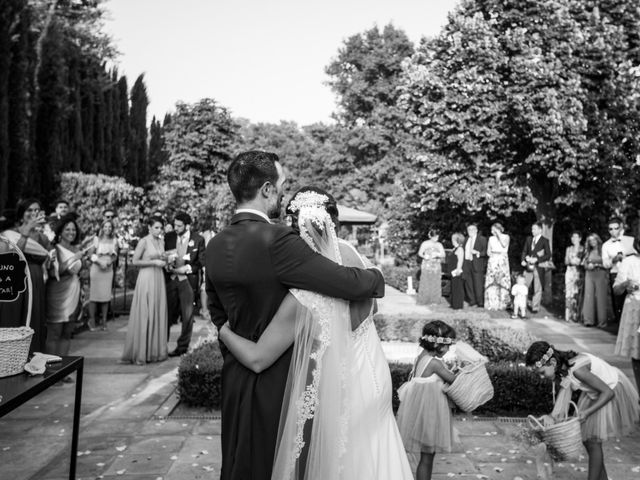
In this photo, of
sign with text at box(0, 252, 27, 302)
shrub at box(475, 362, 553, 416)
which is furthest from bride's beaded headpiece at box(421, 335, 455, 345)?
sign with text at box(0, 252, 27, 302)

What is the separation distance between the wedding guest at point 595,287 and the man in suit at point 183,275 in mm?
8389

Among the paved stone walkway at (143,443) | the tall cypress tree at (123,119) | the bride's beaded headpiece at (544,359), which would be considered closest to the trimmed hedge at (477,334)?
the paved stone walkway at (143,443)

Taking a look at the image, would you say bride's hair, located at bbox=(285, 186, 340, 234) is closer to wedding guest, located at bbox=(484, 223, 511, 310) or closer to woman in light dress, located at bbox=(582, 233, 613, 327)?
woman in light dress, located at bbox=(582, 233, 613, 327)

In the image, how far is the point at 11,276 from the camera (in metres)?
3.20

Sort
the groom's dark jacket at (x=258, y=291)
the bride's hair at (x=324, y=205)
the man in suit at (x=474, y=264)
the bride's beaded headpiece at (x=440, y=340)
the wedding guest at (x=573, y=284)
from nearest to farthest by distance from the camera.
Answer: the groom's dark jacket at (x=258, y=291) → the bride's hair at (x=324, y=205) → the bride's beaded headpiece at (x=440, y=340) → the wedding guest at (x=573, y=284) → the man in suit at (x=474, y=264)

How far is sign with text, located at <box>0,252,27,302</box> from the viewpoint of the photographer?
3.16 metres

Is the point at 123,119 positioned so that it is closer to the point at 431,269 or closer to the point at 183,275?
the point at 431,269

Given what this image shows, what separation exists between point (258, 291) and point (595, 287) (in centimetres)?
1134

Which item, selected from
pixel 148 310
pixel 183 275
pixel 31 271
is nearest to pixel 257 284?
pixel 31 271

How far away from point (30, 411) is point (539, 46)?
17984mm

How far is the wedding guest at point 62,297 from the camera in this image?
6.80 meters

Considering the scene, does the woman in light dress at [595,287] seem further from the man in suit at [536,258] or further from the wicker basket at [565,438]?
the wicker basket at [565,438]

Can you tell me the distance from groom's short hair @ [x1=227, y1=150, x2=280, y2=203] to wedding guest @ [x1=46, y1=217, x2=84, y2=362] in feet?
17.1

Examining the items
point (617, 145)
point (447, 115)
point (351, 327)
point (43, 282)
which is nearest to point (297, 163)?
point (447, 115)
